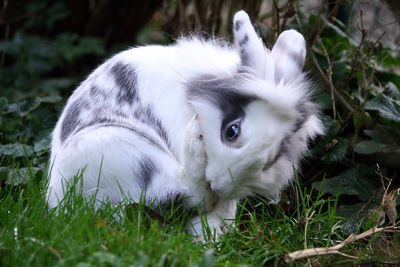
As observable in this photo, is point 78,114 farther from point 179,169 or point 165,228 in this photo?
point 165,228

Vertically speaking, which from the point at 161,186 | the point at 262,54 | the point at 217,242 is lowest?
the point at 217,242

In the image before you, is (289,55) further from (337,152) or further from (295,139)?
(337,152)

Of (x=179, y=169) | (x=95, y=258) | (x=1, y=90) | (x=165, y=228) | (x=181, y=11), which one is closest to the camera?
(x=95, y=258)

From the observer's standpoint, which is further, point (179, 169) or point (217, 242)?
point (179, 169)

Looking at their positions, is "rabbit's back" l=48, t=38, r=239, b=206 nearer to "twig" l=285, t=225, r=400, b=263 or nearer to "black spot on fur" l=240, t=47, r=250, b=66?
"black spot on fur" l=240, t=47, r=250, b=66

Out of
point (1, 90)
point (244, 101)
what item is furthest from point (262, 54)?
point (1, 90)

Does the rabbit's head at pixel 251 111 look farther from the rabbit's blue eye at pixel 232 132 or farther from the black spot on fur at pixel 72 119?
the black spot on fur at pixel 72 119
